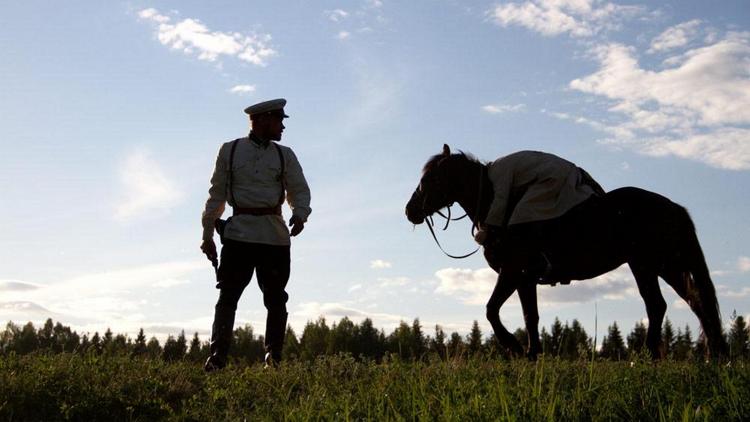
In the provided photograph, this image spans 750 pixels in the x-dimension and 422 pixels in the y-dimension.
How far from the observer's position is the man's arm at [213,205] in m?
8.77

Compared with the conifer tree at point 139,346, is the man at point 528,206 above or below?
above

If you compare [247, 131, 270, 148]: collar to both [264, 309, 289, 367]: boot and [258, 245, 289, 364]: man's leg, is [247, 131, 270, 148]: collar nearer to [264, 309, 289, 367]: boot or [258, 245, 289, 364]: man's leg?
[258, 245, 289, 364]: man's leg

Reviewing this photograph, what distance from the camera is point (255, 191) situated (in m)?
8.64

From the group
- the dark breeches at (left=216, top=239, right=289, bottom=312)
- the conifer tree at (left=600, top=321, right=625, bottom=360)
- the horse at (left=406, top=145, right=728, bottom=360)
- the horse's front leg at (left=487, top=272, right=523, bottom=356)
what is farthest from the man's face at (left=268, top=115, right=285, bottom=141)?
the conifer tree at (left=600, top=321, right=625, bottom=360)

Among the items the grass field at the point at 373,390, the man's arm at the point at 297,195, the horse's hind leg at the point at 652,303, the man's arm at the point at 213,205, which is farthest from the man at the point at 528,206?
the man's arm at the point at 213,205

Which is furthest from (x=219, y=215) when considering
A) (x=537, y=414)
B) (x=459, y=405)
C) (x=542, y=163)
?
(x=537, y=414)

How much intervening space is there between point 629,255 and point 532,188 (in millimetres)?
1309

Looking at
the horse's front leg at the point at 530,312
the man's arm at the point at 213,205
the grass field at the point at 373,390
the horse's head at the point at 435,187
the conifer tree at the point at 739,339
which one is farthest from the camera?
the horse's head at the point at 435,187

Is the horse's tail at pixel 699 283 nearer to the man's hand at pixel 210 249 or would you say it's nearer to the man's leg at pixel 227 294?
the man's leg at pixel 227 294

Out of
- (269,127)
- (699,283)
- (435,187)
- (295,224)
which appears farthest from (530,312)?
(269,127)

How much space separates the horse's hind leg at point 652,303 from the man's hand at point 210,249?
179 inches

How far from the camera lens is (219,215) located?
8.87 metres

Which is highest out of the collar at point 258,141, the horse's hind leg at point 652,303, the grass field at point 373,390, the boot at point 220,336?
the collar at point 258,141

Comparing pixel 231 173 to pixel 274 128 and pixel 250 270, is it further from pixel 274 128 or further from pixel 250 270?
pixel 250 270
